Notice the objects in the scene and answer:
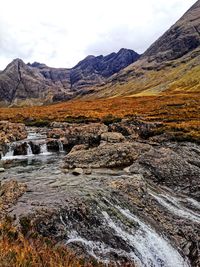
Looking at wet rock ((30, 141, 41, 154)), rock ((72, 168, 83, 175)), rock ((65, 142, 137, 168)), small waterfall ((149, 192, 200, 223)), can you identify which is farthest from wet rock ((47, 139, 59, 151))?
small waterfall ((149, 192, 200, 223))

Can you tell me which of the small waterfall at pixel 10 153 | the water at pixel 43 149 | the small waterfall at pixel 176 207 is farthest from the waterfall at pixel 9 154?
the small waterfall at pixel 176 207

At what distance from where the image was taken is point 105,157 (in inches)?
1330

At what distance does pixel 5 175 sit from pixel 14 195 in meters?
9.49

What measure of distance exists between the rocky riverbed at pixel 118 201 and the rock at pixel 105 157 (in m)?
0.09

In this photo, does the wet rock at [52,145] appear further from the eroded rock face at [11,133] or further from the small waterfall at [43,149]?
the eroded rock face at [11,133]

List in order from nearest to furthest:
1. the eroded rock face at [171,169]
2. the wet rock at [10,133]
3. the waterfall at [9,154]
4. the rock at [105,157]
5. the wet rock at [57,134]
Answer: the eroded rock face at [171,169], the rock at [105,157], the waterfall at [9,154], the wet rock at [10,133], the wet rock at [57,134]

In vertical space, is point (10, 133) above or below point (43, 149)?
above

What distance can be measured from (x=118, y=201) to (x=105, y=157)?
12277 mm

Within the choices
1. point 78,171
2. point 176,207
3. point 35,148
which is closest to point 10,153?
point 35,148

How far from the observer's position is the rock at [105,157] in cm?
3294

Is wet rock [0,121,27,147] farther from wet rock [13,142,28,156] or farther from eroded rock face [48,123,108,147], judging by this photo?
eroded rock face [48,123,108,147]

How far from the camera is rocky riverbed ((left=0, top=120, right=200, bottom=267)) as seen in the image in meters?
17.4

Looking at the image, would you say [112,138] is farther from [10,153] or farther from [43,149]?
[10,153]

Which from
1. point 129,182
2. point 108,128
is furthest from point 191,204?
point 108,128
